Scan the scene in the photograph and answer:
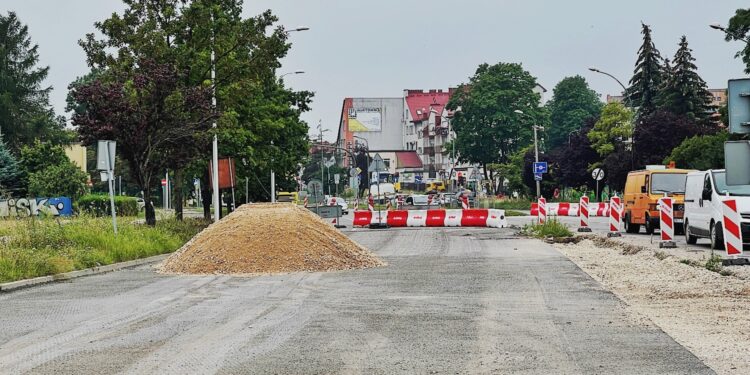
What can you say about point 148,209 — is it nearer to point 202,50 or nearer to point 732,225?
point 202,50

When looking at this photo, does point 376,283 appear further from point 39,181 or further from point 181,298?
point 39,181

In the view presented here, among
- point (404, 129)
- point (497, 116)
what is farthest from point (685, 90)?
point (404, 129)

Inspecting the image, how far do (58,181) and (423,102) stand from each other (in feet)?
359

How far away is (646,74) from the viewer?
286 ft

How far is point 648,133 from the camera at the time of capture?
66.8m

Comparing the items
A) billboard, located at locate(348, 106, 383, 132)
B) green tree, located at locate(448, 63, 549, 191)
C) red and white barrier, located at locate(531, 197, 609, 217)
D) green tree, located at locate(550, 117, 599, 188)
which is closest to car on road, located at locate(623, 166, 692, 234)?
red and white barrier, located at locate(531, 197, 609, 217)

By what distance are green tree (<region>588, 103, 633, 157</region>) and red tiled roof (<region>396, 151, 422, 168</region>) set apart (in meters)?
91.3

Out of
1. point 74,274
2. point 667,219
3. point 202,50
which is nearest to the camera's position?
point 74,274

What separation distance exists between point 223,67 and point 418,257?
1448 centimetres

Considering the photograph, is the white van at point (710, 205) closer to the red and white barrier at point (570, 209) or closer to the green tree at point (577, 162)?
the red and white barrier at point (570, 209)

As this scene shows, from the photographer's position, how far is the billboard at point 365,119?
182 meters

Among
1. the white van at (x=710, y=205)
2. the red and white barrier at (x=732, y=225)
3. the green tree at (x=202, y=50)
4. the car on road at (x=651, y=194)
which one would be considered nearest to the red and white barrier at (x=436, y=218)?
the green tree at (x=202, y=50)

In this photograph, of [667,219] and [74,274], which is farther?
[667,219]

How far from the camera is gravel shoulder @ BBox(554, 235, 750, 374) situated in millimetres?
9523
